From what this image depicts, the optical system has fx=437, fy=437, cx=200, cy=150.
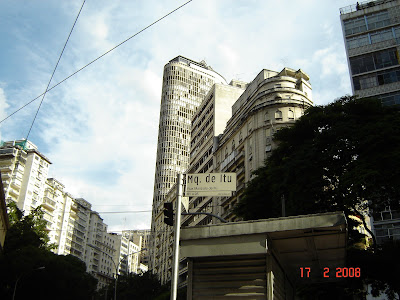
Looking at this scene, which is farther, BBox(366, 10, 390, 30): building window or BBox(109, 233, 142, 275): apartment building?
BBox(109, 233, 142, 275): apartment building

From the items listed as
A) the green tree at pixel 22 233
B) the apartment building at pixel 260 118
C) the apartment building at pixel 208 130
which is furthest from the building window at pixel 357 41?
the green tree at pixel 22 233

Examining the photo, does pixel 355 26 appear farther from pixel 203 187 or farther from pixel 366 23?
pixel 203 187

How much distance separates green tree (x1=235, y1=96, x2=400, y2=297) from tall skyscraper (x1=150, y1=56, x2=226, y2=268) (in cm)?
6644

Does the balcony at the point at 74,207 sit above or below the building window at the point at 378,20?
above

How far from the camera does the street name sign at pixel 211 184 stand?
444 inches

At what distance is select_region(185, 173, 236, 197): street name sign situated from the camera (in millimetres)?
11273

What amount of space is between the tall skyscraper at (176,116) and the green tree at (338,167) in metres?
66.4

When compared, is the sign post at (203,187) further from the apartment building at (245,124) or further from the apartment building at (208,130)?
the apartment building at (208,130)

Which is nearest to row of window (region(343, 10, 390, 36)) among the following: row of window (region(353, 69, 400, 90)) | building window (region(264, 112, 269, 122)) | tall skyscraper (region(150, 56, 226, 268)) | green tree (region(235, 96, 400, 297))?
row of window (region(353, 69, 400, 90))

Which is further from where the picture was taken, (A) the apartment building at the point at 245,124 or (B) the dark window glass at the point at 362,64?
(A) the apartment building at the point at 245,124

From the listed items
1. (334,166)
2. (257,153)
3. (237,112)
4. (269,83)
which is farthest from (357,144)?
(237,112)

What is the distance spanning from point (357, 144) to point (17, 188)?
79817mm

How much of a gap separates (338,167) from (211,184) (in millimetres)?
15687

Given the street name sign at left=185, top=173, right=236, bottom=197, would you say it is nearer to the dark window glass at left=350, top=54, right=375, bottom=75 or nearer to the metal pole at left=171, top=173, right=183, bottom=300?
the metal pole at left=171, top=173, right=183, bottom=300
